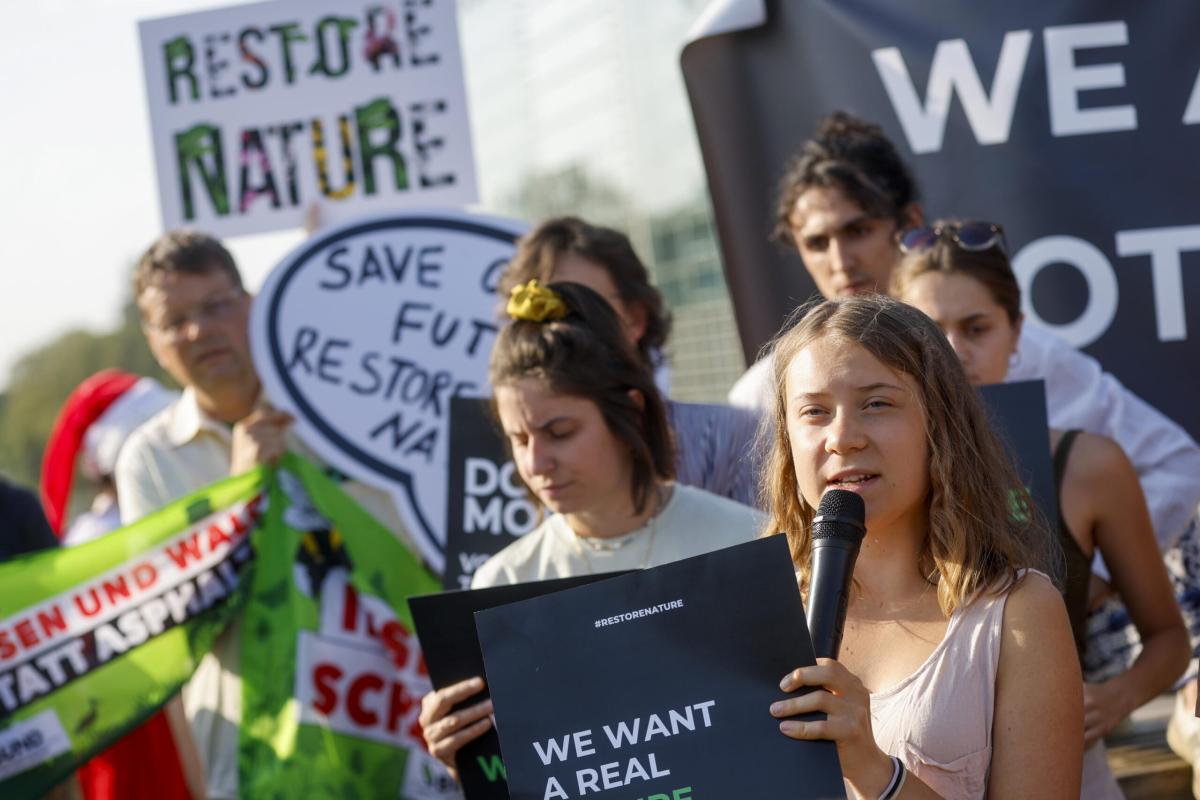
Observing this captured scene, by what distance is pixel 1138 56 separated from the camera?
386 cm

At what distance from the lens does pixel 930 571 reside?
196cm

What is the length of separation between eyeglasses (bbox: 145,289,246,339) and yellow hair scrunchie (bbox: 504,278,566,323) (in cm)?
171

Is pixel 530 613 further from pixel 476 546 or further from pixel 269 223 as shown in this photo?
pixel 269 223

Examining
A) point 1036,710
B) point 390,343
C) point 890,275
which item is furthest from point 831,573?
→ point 390,343

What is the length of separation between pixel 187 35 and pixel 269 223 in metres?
0.68

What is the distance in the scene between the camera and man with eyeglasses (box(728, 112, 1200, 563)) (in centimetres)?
341

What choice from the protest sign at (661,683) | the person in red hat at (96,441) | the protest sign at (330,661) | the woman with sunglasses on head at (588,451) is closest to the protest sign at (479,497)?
the woman with sunglasses on head at (588,451)

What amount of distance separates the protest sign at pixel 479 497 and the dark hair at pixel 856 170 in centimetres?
99

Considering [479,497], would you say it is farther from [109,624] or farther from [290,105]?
[290,105]

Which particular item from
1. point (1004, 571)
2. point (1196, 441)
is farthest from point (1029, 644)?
point (1196, 441)

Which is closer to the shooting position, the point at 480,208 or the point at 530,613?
the point at 530,613

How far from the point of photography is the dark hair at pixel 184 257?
14.3ft

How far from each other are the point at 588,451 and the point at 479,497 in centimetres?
74

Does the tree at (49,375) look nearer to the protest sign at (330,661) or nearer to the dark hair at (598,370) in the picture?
the protest sign at (330,661)
